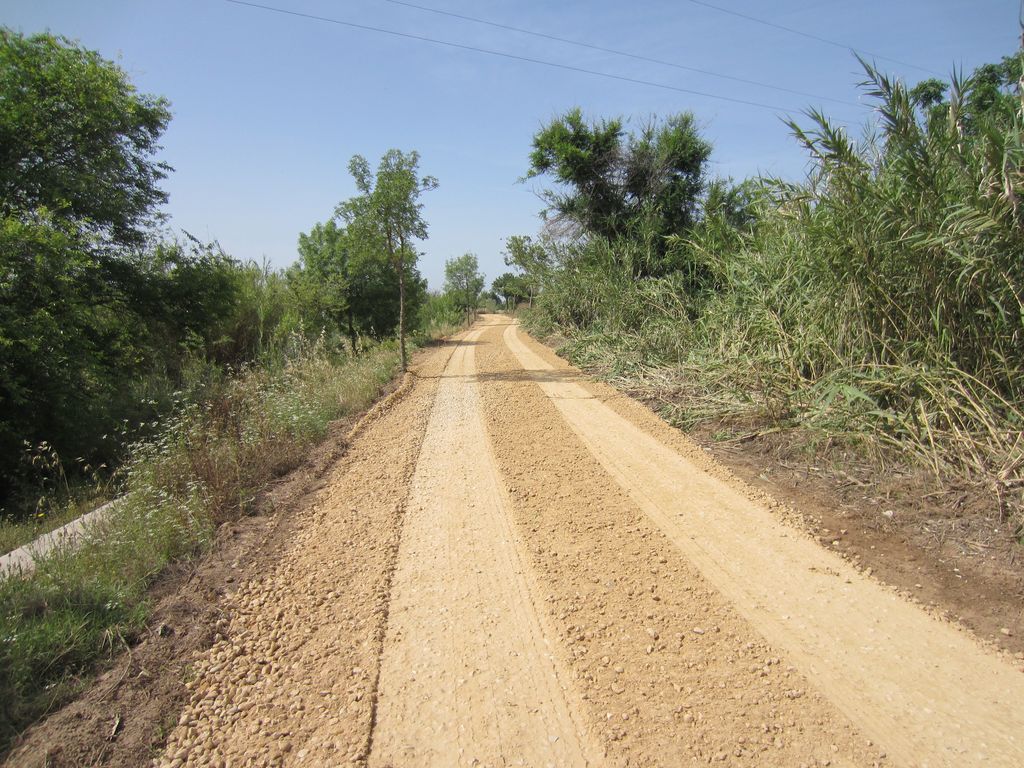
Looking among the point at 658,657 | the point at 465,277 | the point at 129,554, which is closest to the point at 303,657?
the point at 658,657

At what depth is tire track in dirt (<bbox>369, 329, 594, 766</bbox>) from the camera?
2.22 m

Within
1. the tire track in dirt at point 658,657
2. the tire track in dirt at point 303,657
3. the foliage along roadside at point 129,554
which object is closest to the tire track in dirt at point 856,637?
the tire track in dirt at point 658,657

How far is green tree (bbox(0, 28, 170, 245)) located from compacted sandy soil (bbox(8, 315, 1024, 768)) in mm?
Answer: 10158

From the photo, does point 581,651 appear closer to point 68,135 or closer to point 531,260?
point 68,135

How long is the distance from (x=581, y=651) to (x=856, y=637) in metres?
1.51

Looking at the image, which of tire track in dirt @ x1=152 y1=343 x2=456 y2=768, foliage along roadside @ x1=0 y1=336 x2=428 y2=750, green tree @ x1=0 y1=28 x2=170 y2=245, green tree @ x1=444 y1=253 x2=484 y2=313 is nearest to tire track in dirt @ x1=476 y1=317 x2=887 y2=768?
tire track in dirt @ x1=152 y1=343 x2=456 y2=768

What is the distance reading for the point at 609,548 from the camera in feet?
12.8

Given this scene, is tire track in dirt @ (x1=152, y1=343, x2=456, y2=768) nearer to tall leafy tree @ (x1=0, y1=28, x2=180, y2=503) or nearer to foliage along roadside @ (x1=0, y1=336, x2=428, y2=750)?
foliage along roadside @ (x1=0, y1=336, x2=428, y2=750)

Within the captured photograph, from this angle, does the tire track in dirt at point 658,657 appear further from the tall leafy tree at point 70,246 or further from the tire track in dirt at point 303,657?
the tall leafy tree at point 70,246

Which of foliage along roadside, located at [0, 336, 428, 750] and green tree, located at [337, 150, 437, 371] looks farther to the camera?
green tree, located at [337, 150, 437, 371]

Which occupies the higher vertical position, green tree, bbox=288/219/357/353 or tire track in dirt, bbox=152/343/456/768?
green tree, bbox=288/219/357/353

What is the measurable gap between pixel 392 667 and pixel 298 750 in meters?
0.57

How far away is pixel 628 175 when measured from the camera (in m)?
16.3

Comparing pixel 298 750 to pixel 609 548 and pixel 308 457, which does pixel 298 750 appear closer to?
pixel 609 548
